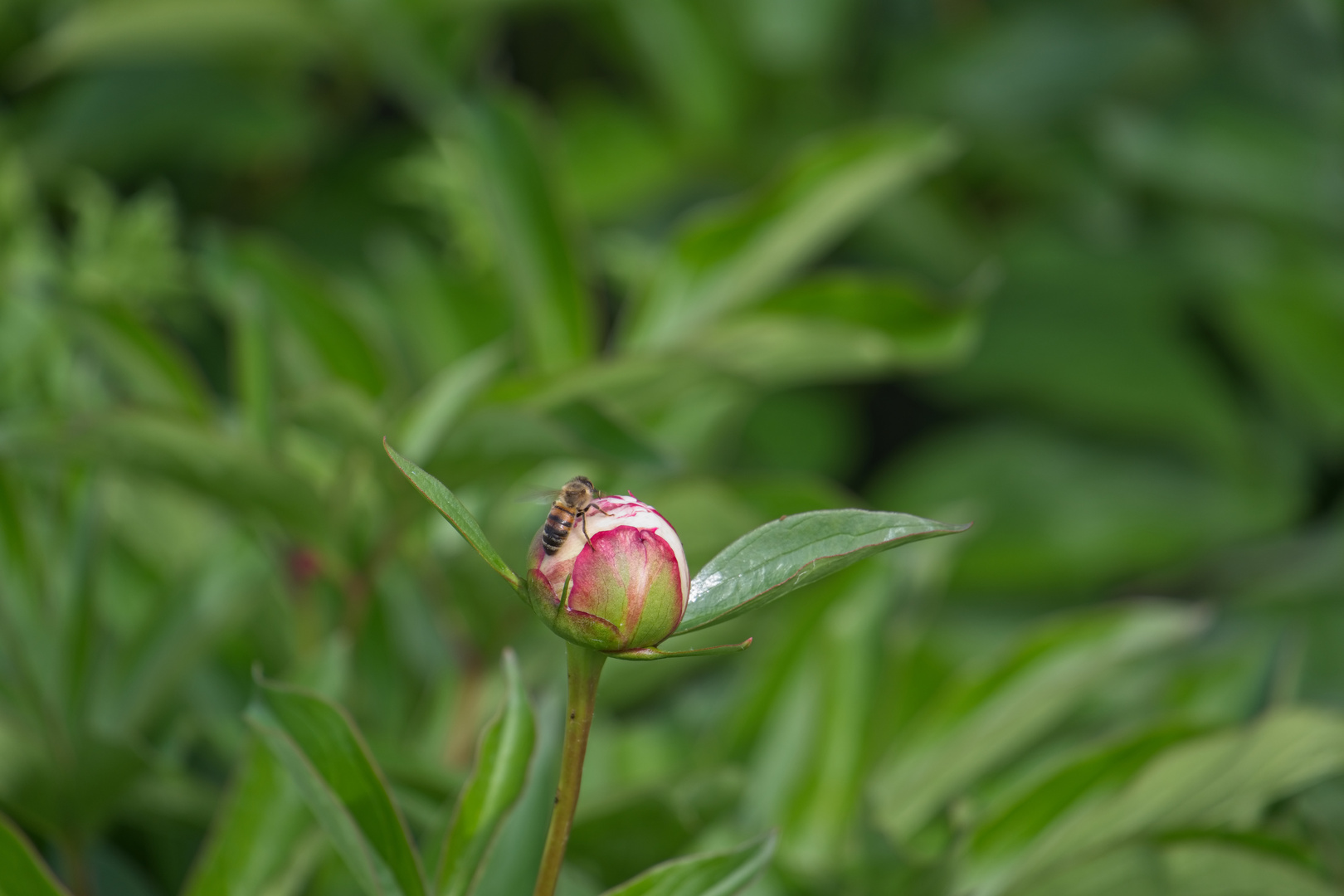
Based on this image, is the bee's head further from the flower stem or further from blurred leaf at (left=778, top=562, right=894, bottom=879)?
blurred leaf at (left=778, top=562, right=894, bottom=879)

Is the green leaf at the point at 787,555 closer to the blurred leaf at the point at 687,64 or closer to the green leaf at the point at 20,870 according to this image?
the green leaf at the point at 20,870

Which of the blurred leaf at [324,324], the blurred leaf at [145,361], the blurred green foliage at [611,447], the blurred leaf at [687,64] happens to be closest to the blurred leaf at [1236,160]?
the blurred green foliage at [611,447]

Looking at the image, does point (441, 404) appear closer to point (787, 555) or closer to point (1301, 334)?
point (787, 555)

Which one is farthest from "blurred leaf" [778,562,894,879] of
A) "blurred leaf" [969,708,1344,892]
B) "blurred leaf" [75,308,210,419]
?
"blurred leaf" [75,308,210,419]

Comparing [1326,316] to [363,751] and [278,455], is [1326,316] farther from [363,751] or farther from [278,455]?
[363,751]

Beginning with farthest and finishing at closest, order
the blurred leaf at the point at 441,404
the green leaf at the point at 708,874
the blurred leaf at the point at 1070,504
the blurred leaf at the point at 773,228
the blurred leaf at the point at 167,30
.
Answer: the blurred leaf at the point at 1070,504 → the blurred leaf at the point at 167,30 → the blurred leaf at the point at 773,228 → the blurred leaf at the point at 441,404 → the green leaf at the point at 708,874

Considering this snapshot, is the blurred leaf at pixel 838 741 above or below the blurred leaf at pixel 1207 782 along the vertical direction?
above

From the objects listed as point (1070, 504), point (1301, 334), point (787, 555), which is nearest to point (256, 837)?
point (787, 555)
